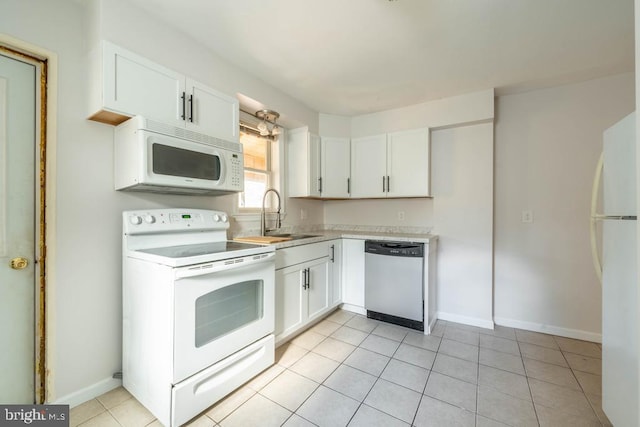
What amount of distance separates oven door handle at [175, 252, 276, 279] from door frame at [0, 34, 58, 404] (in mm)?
810

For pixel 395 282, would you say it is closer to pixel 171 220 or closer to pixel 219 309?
pixel 219 309

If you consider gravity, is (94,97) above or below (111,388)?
above

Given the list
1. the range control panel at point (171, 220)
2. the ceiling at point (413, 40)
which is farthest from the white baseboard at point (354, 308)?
the ceiling at point (413, 40)

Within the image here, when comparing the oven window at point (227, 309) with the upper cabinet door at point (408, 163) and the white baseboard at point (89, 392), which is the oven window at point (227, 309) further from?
the upper cabinet door at point (408, 163)

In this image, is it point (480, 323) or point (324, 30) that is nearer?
point (324, 30)

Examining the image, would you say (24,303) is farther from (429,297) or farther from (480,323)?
(480,323)

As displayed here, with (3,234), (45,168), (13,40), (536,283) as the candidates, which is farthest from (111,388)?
(536,283)

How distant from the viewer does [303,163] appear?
3012mm

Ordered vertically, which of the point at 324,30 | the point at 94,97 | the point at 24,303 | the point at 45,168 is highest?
the point at 324,30

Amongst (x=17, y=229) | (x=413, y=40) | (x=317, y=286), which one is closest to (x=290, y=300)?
(x=317, y=286)

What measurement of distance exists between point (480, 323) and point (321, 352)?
5.76ft

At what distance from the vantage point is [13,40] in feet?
4.41

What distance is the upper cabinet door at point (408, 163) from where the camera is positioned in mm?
2846

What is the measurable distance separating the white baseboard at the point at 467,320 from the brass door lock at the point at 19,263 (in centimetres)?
344
